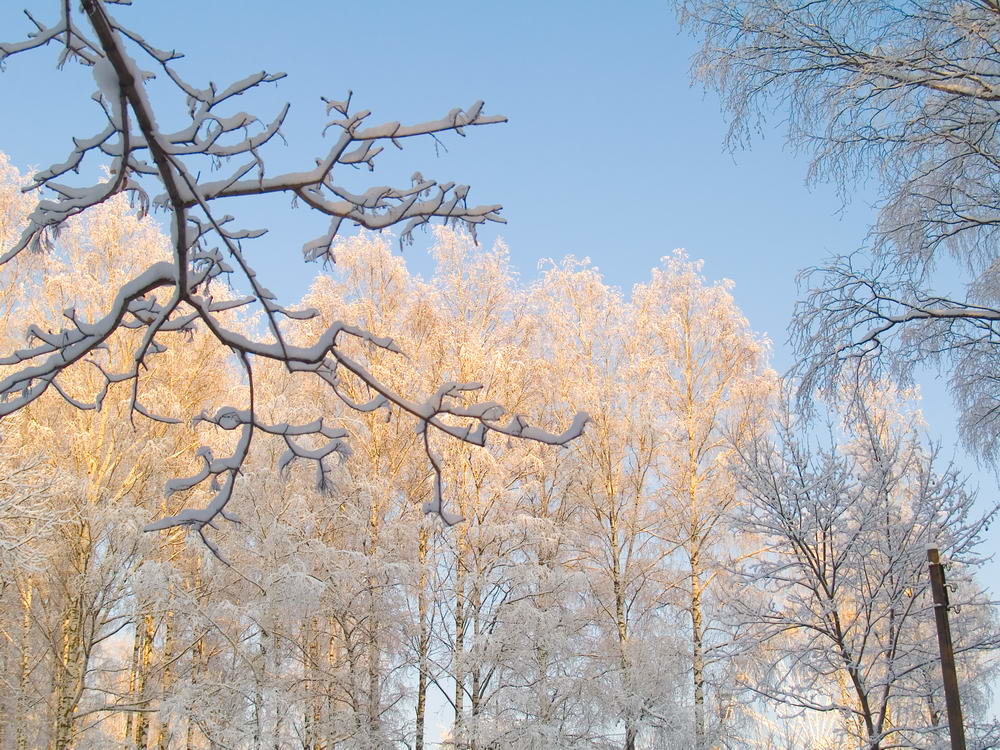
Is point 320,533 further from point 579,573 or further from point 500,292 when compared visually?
point 500,292

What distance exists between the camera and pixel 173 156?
1.72 meters

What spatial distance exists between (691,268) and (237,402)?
9.33 metres

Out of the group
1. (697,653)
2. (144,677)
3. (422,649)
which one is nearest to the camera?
(422,649)

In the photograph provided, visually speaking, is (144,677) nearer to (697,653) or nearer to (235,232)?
(697,653)

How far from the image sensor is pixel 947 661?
701 cm

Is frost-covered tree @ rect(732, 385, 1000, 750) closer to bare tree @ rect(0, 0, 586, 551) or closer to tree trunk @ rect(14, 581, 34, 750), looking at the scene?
bare tree @ rect(0, 0, 586, 551)

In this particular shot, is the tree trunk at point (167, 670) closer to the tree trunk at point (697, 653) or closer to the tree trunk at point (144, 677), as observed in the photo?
the tree trunk at point (144, 677)

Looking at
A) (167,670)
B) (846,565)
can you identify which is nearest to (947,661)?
(846,565)

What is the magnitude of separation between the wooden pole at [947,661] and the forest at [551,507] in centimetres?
10

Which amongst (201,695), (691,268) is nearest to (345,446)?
(201,695)

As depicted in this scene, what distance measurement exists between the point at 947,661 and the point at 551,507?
7.57 meters

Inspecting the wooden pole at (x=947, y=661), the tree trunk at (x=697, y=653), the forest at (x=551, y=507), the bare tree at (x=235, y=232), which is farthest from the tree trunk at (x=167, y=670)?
the bare tree at (x=235, y=232)

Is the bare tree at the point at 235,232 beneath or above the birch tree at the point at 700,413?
beneath

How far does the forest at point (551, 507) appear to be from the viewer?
18.9 ft
